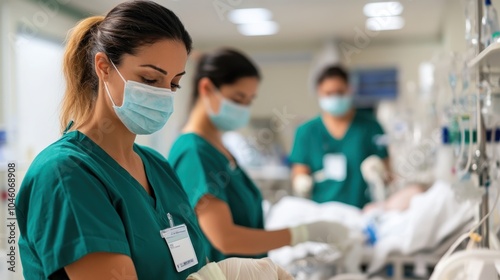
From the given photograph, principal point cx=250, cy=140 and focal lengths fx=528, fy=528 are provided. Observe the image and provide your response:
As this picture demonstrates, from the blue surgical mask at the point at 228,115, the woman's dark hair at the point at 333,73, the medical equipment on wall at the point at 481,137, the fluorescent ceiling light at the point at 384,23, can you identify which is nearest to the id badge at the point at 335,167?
the woman's dark hair at the point at 333,73

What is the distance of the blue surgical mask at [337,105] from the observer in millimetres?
3471

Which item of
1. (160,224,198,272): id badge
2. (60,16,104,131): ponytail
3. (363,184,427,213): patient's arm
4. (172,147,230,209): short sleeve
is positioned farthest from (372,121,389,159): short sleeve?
(60,16,104,131): ponytail

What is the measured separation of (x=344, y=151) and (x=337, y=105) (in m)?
0.32

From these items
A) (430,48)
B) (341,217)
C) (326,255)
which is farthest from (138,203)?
(430,48)

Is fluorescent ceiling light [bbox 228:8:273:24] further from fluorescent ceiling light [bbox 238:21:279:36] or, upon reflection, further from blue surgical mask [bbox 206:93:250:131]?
blue surgical mask [bbox 206:93:250:131]

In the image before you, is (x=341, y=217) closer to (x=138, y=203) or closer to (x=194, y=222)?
(x=194, y=222)

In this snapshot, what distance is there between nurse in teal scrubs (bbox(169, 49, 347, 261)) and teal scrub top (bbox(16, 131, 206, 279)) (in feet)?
1.53

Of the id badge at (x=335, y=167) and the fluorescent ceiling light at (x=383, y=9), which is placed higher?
the fluorescent ceiling light at (x=383, y=9)

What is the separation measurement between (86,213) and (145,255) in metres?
0.17

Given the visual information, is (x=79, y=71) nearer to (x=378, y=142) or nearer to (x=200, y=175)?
(x=200, y=175)

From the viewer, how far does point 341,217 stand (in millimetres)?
2736

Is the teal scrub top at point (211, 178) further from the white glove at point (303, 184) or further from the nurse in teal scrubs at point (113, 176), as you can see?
the white glove at point (303, 184)

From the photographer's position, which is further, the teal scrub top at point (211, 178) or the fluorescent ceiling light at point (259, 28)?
the fluorescent ceiling light at point (259, 28)

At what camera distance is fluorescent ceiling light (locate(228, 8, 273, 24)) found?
5520 mm
